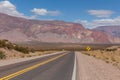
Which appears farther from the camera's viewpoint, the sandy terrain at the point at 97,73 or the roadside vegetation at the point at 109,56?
the roadside vegetation at the point at 109,56

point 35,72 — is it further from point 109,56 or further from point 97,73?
point 109,56

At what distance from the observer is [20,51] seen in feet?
199

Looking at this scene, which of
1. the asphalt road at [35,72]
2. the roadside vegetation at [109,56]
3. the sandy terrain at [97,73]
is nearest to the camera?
the asphalt road at [35,72]

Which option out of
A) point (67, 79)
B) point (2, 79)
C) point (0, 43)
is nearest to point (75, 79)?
point (67, 79)

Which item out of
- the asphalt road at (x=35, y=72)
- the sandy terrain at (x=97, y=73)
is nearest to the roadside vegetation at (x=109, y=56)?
the sandy terrain at (x=97, y=73)

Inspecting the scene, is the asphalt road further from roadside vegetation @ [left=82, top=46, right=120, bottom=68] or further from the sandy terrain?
roadside vegetation @ [left=82, top=46, right=120, bottom=68]

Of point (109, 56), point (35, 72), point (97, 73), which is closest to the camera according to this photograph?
point (35, 72)

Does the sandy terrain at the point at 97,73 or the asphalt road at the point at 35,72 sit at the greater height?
the asphalt road at the point at 35,72

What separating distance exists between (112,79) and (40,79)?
15.2 feet

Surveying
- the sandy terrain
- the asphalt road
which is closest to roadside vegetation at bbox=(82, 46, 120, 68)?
the sandy terrain

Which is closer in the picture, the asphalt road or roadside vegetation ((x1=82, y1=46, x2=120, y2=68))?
the asphalt road

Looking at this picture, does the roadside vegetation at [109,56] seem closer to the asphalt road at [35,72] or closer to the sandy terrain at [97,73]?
the sandy terrain at [97,73]

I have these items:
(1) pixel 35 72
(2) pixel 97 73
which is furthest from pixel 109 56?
(1) pixel 35 72

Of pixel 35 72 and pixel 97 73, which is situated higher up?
pixel 35 72
